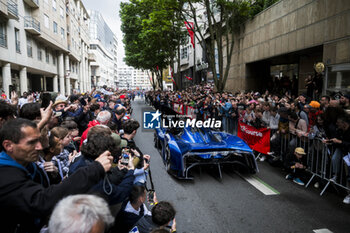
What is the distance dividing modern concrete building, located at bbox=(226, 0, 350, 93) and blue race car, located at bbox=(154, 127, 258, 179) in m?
7.83

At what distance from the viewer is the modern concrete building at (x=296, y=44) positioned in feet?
36.3

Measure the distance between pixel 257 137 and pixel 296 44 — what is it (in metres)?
8.77

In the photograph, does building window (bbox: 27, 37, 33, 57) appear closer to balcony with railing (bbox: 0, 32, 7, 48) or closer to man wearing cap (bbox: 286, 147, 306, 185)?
balcony with railing (bbox: 0, 32, 7, 48)

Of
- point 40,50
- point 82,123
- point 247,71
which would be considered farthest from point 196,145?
point 40,50

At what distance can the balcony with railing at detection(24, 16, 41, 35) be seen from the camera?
24400 millimetres

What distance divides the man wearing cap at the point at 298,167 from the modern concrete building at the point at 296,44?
23.2 ft

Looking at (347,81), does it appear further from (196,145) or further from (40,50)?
(40,50)

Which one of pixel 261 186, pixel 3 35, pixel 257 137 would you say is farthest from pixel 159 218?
pixel 3 35

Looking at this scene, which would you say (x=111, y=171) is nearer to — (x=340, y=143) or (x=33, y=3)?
(x=340, y=143)

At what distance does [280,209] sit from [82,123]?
17.4ft

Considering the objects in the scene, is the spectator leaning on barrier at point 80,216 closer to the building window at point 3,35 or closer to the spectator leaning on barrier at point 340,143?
the spectator leaning on barrier at point 340,143

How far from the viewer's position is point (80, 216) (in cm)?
141

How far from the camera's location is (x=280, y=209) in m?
4.49

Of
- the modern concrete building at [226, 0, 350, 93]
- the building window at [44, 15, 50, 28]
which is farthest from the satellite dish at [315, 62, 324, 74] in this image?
the building window at [44, 15, 50, 28]
